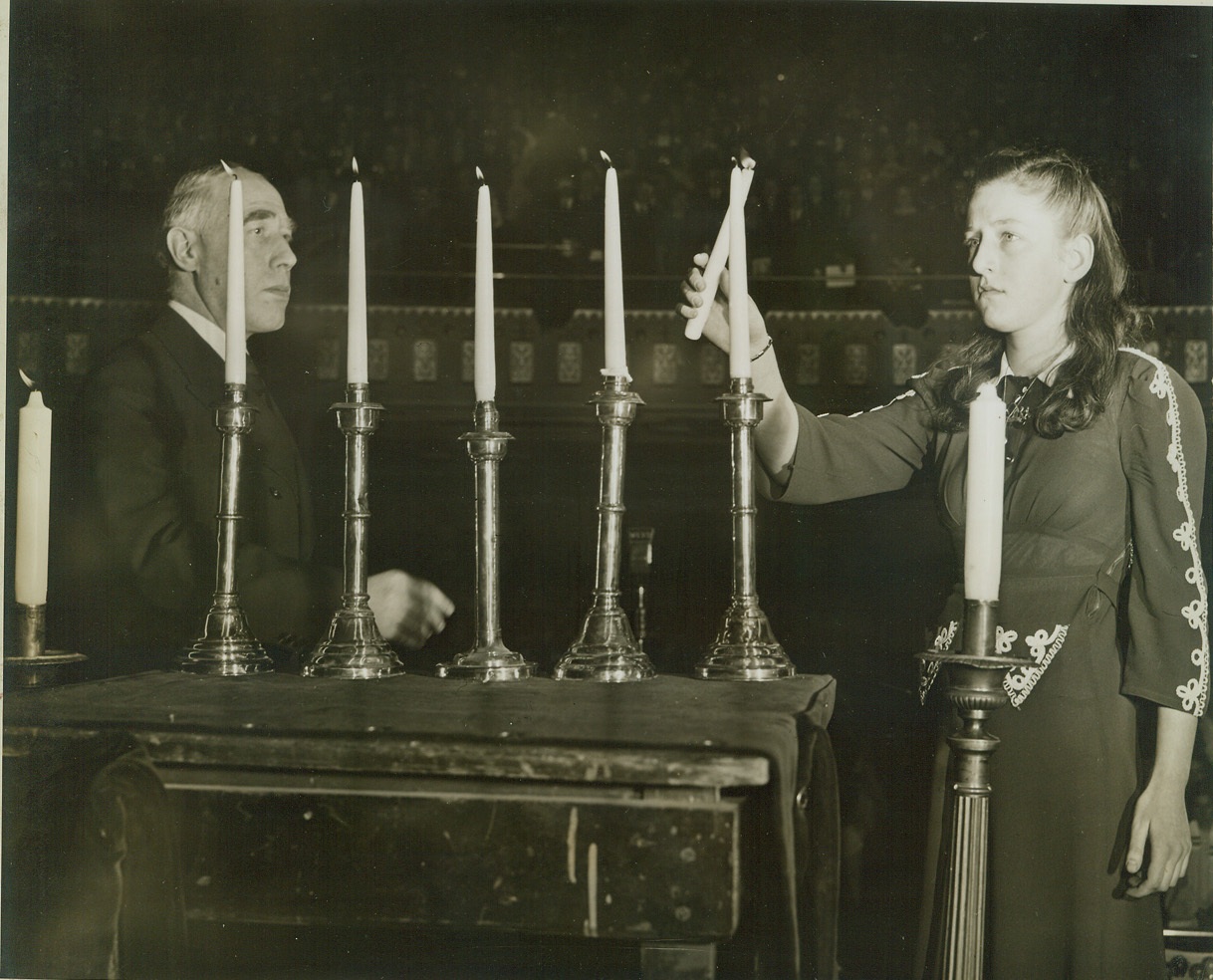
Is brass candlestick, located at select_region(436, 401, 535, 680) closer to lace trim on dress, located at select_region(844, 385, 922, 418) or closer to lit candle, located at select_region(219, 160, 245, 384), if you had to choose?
lit candle, located at select_region(219, 160, 245, 384)

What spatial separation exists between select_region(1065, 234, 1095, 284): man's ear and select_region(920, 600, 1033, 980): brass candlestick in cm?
46

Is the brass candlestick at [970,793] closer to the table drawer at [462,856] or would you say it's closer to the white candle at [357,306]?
the table drawer at [462,856]

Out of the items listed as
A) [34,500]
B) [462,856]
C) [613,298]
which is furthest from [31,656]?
[613,298]

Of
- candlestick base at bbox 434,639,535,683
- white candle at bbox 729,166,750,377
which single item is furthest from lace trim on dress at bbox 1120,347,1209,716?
candlestick base at bbox 434,639,535,683

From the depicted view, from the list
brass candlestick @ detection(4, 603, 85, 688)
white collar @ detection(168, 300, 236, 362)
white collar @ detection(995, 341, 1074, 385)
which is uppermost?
white collar @ detection(168, 300, 236, 362)

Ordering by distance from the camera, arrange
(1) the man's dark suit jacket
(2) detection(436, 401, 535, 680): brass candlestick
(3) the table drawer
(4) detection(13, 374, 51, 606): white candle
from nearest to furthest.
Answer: (3) the table drawer, (2) detection(436, 401, 535, 680): brass candlestick, (4) detection(13, 374, 51, 606): white candle, (1) the man's dark suit jacket

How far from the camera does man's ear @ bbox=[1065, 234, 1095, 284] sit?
1.24m

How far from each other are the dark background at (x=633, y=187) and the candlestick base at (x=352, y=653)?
7.7 inches

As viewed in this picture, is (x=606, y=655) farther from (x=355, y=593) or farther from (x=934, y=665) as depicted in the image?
(x=934, y=665)

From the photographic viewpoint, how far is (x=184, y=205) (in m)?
1.41

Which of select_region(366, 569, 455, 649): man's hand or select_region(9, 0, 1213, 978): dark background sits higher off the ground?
select_region(9, 0, 1213, 978): dark background

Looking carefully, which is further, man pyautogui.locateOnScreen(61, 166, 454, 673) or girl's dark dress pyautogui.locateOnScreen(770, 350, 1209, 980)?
man pyautogui.locateOnScreen(61, 166, 454, 673)

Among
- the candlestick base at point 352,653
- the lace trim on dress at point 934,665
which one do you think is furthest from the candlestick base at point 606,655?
the lace trim on dress at point 934,665

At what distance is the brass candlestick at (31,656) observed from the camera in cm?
126
